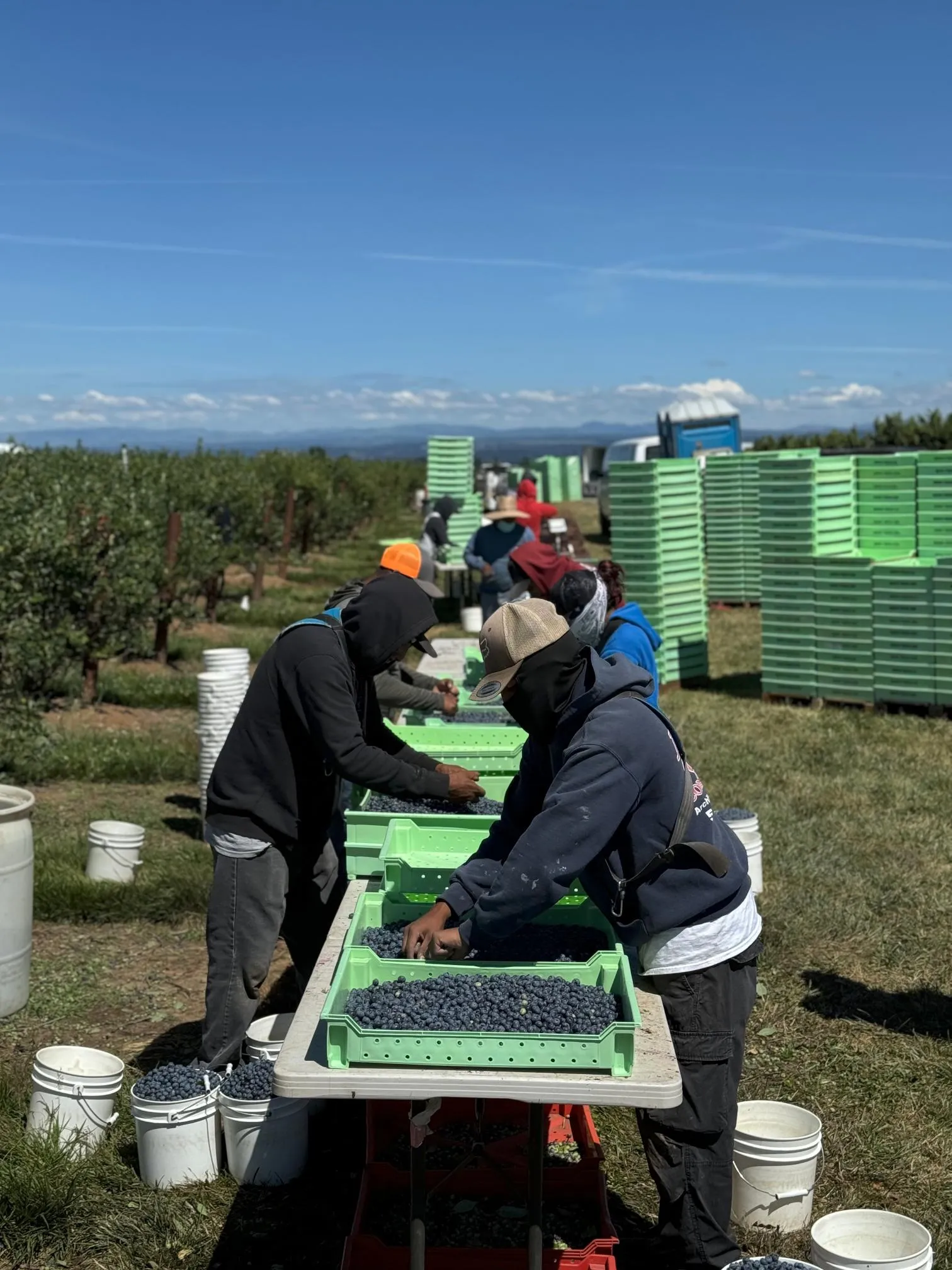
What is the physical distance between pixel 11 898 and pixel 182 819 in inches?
137

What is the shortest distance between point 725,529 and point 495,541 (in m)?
6.34

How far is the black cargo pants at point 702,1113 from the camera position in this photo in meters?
3.45

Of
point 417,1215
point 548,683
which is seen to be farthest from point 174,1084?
point 548,683

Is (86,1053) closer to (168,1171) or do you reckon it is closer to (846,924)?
(168,1171)

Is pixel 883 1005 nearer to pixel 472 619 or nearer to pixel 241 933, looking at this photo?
pixel 241 933

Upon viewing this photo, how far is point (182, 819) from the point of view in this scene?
9227 mm

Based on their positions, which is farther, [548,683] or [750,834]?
[750,834]

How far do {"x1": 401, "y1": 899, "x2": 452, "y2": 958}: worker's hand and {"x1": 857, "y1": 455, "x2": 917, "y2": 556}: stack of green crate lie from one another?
34.3 ft

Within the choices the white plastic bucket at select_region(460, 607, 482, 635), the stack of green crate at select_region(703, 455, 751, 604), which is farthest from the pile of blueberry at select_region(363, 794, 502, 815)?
the stack of green crate at select_region(703, 455, 751, 604)

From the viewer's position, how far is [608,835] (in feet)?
10.2

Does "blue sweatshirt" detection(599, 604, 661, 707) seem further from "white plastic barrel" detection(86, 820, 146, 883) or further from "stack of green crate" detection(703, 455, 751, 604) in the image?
"stack of green crate" detection(703, 455, 751, 604)

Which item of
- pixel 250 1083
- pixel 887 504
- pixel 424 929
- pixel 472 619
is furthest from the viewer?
pixel 472 619

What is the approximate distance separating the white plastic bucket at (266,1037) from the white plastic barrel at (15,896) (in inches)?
56.5

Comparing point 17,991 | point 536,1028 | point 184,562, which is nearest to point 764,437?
point 184,562
